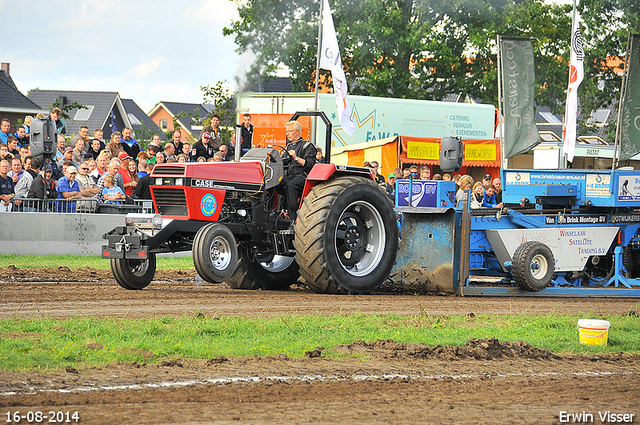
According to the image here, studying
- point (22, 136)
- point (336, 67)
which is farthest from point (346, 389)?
point (22, 136)

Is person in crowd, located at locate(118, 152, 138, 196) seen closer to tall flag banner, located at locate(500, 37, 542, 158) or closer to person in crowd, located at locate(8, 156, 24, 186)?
person in crowd, located at locate(8, 156, 24, 186)

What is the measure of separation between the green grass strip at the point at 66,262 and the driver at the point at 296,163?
4.31 metres

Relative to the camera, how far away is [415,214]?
10508 mm

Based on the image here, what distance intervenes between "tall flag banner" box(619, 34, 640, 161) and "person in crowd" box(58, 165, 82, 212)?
371 inches

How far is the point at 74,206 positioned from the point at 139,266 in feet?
17.5

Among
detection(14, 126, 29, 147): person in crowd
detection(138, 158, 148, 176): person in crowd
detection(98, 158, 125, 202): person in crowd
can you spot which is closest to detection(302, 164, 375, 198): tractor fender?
detection(138, 158, 148, 176): person in crowd

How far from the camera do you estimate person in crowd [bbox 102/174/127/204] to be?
14133mm

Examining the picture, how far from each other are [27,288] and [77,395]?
5.32m

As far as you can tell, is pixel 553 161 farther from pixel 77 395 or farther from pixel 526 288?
pixel 77 395

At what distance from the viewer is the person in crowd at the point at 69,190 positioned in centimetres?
1395

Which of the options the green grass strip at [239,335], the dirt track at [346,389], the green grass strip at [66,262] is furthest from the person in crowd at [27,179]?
the green grass strip at [239,335]

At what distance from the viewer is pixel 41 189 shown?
14.0 metres

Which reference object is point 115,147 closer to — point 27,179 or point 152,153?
point 152,153

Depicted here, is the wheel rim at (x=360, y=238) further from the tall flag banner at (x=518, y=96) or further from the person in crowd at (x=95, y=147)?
the person in crowd at (x=95, y=147)
